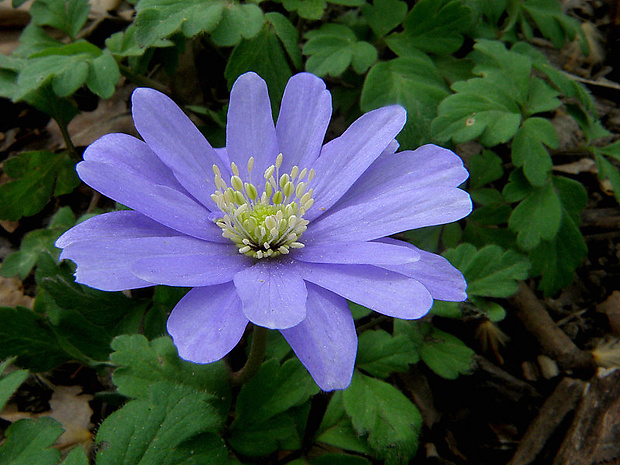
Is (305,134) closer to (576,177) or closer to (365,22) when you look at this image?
(365,22)

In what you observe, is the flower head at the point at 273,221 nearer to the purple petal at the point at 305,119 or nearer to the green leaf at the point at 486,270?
the purple petal at the point at 305,119

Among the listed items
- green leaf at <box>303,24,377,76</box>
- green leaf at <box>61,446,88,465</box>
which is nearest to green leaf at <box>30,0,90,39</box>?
green leaf at <box>303,24,377,76</box>

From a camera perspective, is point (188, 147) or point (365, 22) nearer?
point (188, 147)

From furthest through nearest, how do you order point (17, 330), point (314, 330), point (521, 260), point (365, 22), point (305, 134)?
point (365, 22)
point (521, 260)
point (17, 330)
point (305, 134)
point (314, 330)

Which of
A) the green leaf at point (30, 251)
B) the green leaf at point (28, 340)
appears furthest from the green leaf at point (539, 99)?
the green leaf at point (28, 340)

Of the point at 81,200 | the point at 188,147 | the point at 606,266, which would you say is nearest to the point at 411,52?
the point at 188,147

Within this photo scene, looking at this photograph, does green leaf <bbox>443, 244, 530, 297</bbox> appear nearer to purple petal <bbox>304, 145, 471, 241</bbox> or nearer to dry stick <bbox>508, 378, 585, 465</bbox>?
dry stick <bbox>508, 378, 585, 465</bbox>
